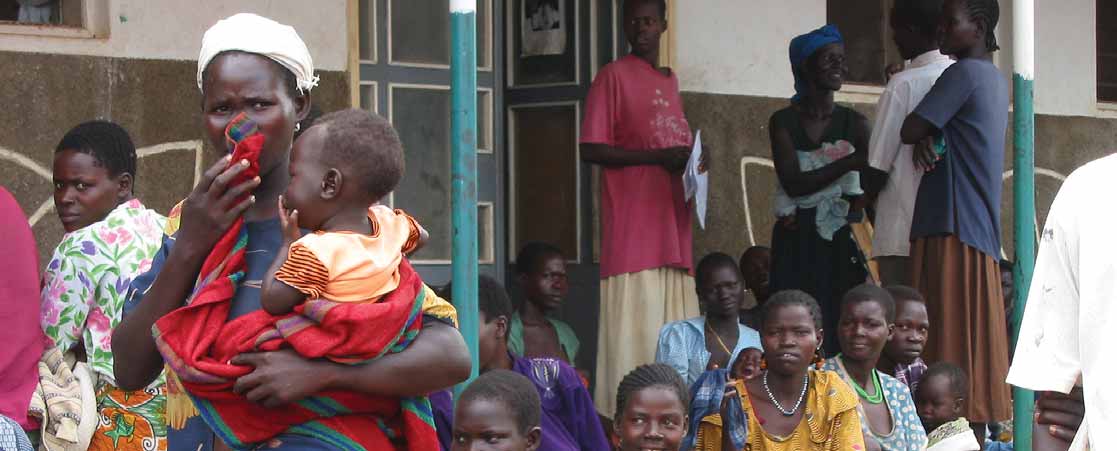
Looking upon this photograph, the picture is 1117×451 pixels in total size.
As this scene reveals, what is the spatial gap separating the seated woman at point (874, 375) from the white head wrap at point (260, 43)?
3248 mm

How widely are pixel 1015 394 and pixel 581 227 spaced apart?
7.40ft

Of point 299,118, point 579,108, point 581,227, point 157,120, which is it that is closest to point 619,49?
point 579,108

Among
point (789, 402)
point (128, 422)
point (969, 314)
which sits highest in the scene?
point (969, 314)

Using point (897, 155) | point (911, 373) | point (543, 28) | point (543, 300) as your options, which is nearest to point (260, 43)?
point (543, 300)

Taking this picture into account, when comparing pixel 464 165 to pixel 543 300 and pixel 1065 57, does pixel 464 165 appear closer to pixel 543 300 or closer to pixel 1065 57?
pixel 543 300

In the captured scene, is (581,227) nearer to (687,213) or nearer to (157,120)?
(687,213)

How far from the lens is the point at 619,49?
730 centimetres

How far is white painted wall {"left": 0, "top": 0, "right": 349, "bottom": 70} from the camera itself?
598cm

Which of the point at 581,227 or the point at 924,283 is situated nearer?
the point at 924,283

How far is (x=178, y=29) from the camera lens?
6.17 m

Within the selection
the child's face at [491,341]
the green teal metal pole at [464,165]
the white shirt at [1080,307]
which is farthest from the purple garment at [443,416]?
the white shirt at [1080,307]

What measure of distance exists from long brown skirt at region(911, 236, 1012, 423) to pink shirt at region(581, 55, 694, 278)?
1.06 m

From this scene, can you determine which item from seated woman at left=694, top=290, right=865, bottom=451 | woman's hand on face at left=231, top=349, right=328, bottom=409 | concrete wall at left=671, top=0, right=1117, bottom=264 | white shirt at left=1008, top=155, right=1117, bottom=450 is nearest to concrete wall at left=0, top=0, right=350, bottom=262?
concrete wall at left=671, top=0, right=1117, bottom=264

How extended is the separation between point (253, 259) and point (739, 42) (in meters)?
5.28
